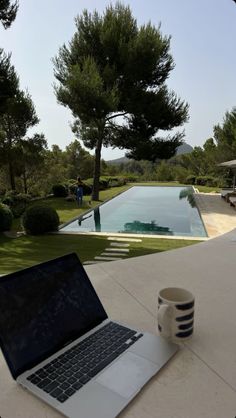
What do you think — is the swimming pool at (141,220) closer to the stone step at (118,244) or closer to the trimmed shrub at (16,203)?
the stone step at (118,244)

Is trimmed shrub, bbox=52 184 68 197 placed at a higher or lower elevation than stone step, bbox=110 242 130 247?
higher

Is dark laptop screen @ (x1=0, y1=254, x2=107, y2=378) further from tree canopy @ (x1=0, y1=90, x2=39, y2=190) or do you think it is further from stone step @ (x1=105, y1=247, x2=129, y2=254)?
tree canopy @ (x1=0, y1=90, x2=39, y2=190)

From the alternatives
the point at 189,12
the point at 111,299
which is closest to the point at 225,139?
the point at 189,12

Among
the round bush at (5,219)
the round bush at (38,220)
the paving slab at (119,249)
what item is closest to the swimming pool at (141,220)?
the round bush at (38,220)

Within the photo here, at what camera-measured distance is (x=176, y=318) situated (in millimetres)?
1186

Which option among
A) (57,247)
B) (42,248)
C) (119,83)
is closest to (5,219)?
(42,248)

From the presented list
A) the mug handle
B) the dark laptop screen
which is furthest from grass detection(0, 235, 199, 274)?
the mug handle

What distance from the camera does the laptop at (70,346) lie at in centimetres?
89

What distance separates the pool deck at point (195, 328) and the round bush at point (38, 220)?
19.9ft

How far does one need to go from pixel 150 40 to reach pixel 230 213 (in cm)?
859

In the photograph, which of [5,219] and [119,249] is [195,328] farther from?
[5,219]

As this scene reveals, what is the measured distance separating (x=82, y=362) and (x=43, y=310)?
24 centimetres

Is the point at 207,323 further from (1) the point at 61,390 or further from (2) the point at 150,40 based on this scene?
(2) the point at 150,40

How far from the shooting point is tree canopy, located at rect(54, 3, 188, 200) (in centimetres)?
1273
